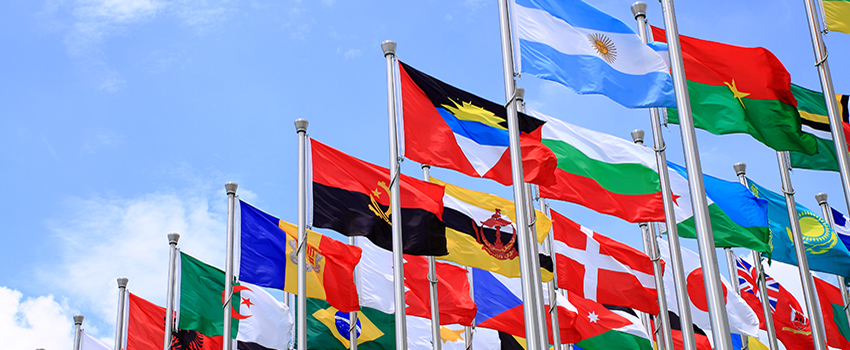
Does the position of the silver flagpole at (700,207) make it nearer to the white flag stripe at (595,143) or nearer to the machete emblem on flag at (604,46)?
the machete emblem on flag at (604,46)

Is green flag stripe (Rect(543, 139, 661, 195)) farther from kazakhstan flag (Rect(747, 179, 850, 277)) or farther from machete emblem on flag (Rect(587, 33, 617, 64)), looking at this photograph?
kazakhstan flag (Rect(747, 179, 850, 277))

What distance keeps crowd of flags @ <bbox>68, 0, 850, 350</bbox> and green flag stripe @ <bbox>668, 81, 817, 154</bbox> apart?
0.10ft

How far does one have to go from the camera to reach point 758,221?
772 inches

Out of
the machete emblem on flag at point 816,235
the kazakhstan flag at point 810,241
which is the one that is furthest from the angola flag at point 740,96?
the machete emblem on flag at point 816,235

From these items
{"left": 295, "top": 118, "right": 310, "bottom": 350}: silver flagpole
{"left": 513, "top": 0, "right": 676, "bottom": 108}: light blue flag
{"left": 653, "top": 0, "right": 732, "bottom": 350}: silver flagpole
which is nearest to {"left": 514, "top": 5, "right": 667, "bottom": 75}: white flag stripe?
{"left": 513, "top": 0, "right": 676, "bottom": 108}: light blue flag

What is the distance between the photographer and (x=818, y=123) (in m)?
18.8

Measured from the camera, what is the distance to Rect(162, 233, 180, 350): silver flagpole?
823 inches

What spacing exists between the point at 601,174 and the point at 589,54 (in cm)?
426

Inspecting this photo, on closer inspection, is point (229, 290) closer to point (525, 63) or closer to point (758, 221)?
point (525, 63)

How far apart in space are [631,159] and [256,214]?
877 centimetres

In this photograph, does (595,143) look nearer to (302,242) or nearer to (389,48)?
(389,48)

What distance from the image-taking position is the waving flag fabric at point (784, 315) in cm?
2652

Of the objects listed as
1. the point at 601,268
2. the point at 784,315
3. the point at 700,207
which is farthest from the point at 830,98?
the point at 784,315

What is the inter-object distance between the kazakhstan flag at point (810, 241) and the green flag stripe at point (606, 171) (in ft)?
17.9
